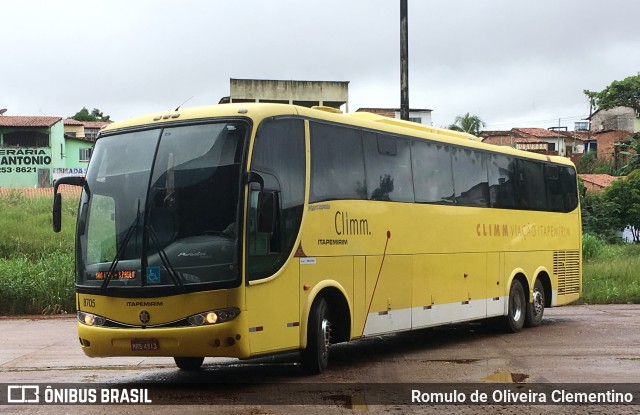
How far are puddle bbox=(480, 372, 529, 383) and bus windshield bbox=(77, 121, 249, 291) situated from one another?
3487 millimetres

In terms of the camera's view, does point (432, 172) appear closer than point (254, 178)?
No

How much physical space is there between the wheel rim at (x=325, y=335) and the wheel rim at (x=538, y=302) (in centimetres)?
769

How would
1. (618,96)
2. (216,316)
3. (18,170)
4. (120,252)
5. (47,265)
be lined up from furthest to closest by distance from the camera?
1. (618,96)
2. (18,170)
3. (47,265)
4. (120,252)
5. (216,316)

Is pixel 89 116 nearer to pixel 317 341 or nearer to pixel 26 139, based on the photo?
pixel 26 139

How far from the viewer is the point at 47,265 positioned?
2300 cm

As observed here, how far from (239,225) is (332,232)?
204 cm

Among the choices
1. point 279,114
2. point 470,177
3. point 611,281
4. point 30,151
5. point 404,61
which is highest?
point 30,151

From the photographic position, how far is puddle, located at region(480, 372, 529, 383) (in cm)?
1039

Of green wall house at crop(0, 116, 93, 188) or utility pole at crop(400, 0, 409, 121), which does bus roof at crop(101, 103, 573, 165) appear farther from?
green wall house at crop(0, 116, 93, 188)

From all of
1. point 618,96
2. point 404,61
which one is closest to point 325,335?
point 404,61

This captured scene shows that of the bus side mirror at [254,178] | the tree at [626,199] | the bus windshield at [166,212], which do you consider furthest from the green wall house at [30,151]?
the bus side mirror at [254,178]

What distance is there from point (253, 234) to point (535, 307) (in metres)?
9.72

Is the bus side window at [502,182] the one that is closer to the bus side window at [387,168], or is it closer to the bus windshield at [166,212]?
the bus side window at [387,168]

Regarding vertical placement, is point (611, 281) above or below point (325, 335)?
below
